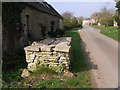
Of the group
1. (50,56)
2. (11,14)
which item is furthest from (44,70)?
(11,14)

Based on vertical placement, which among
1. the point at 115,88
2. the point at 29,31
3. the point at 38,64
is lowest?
the point at 115,88

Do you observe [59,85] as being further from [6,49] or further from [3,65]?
[6,49]

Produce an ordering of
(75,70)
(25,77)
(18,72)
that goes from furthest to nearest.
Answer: (75,70)
(18,72)
(25,77)

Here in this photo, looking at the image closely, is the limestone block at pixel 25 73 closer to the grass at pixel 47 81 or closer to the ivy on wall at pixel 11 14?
the grass at pixel 47 81

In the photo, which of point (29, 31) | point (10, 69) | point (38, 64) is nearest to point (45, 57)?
point (38, 64)

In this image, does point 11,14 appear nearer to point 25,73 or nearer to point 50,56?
point 50,56

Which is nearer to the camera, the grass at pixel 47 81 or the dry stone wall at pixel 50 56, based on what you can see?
the grass at pixel 47 81

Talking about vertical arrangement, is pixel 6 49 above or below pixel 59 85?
above

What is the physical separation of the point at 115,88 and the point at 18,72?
3.66 meters

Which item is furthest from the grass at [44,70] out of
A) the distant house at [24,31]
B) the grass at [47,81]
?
the distant house at [24,31]

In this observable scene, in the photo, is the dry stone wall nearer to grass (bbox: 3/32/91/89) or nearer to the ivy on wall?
grass (bbox: 3/32/91/89)

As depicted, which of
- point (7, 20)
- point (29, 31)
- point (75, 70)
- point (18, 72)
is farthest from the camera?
point (29, 31)

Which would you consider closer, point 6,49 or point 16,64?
point 16,64

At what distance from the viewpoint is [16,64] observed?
8719 millimetres
